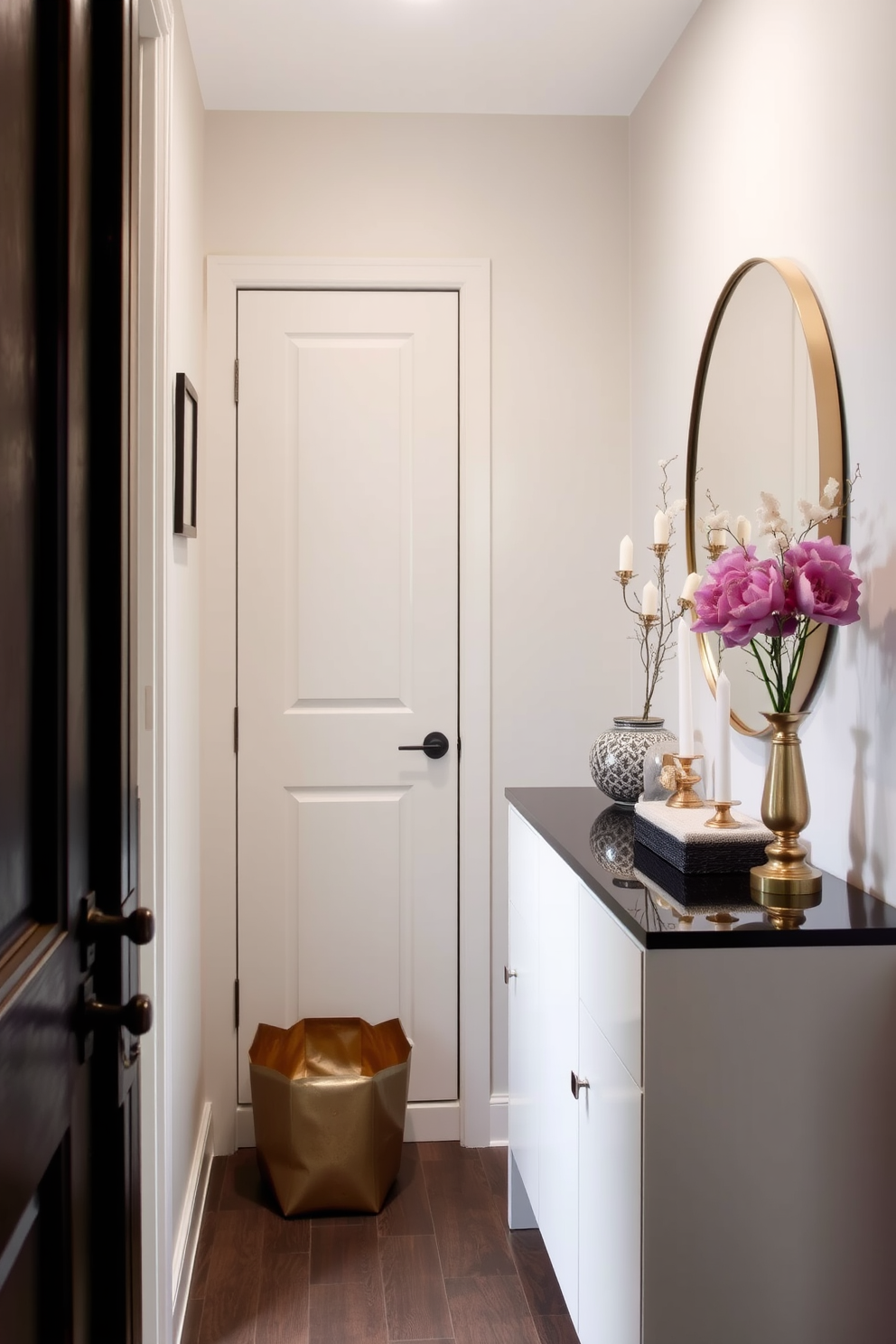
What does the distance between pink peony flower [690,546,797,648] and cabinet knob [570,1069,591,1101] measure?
700 mm

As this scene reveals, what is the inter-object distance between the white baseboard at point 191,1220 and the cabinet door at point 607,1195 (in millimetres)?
801

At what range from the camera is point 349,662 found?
277 cm

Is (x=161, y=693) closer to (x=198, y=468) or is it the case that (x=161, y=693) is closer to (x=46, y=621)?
(x=198, y=468)

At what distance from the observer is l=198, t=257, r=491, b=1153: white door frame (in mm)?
2693

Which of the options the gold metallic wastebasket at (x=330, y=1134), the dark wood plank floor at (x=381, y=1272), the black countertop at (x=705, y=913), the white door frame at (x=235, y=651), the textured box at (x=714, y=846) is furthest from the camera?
the white door frame at (x=235, y=651)

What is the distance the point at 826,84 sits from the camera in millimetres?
1627

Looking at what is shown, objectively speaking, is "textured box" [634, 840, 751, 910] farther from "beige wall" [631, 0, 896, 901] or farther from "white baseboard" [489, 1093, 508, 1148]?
"white baseboard" [489, 1093, 508, 1148]

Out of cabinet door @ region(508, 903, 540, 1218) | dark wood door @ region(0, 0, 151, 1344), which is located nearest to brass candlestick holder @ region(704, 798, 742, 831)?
cabinet door @ region(508, 903, 540, 1218)

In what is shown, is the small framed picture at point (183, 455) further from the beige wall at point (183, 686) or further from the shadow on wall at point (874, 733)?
the shadow on wall at point (874, 733)

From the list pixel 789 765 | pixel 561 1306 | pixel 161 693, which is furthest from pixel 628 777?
pixel 561 1306

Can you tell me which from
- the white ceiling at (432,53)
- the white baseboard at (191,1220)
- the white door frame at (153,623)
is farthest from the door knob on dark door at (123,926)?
the white ceiling at (432,53)

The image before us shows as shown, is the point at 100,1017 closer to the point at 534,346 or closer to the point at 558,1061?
the point at 558,1061

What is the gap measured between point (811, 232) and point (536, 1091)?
1.58 m

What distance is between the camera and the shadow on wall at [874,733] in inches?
57.5
